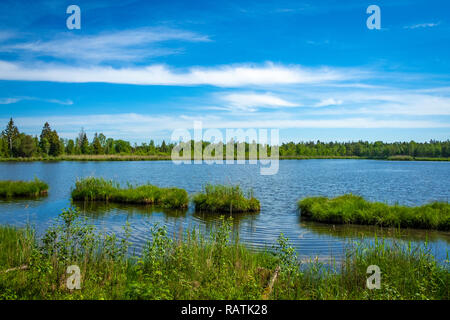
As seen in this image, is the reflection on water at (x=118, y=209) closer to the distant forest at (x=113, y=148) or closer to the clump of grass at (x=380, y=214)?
the clump of grass at (x=380, y=214)

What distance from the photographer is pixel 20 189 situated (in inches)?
997

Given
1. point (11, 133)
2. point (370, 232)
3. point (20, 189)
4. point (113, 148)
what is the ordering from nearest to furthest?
point (370, 232) < point (20, 189) < point (11, 133) < point (113, 148)

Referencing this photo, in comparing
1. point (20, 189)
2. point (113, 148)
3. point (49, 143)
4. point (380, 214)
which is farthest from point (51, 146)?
point (380, 214)

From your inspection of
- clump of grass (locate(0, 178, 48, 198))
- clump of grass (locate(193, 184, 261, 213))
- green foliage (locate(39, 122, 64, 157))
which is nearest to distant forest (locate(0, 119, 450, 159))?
green foliage (locate(39, 122, 64, 157))

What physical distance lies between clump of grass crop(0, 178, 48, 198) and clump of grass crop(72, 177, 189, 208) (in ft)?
14.3

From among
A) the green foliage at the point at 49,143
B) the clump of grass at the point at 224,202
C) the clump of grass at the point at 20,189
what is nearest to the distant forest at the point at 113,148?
the green foliage at the point at 49,143

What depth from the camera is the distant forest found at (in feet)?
296

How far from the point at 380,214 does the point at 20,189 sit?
25.1 m

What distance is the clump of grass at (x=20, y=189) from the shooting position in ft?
81.0

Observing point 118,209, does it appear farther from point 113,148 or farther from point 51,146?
point 113,148
